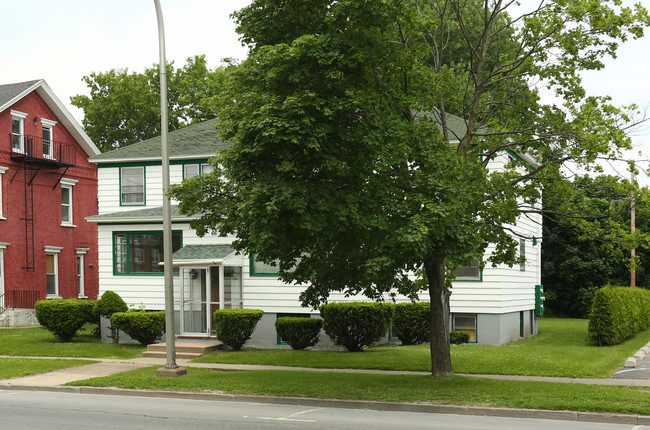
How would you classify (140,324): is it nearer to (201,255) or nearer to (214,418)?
(201,255)

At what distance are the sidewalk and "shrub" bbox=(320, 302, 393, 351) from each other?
10.7 ft

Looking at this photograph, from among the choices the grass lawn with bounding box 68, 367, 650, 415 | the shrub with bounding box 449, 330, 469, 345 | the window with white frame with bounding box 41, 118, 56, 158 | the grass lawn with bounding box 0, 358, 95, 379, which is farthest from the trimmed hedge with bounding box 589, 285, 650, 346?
the window with white frame with bounding box 41, 118, 56, 158

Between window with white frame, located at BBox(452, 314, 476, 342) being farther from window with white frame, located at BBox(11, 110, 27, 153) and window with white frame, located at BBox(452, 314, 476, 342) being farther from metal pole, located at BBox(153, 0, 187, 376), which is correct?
window with white frame, located at BBox(11, 110, 27, 153)

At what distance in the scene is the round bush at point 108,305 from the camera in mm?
24391

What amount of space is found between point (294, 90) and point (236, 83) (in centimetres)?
171

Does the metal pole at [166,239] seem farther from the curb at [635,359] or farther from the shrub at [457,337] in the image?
the curb at [635,359]

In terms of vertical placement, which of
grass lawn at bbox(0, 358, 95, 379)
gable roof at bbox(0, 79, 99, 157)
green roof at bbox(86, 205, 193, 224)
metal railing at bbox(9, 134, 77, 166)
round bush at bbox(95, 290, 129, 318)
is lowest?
grass lawn at bbox(0, 358, 95, 379)

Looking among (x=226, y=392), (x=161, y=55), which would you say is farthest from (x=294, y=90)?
(x=226, y=392)

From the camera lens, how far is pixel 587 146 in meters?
13.7

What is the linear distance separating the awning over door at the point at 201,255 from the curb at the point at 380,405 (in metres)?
8.06

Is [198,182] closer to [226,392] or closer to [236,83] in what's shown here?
[236,83]

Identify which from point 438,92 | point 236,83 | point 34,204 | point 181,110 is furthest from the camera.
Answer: point 181,110

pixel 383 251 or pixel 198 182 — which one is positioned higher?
pixel 198 182

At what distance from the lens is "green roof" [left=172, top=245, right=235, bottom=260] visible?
23609mm
